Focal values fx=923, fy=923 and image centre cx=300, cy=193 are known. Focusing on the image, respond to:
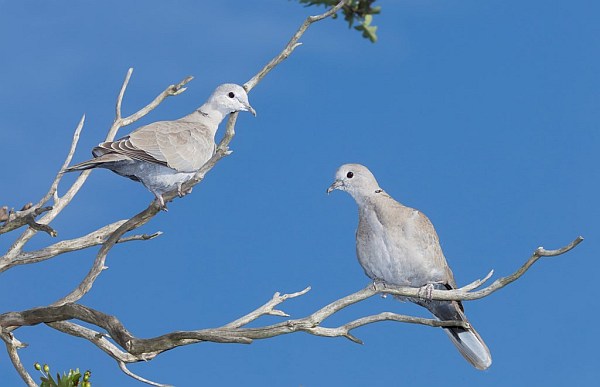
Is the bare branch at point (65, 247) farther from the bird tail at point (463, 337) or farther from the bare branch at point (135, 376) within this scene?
the bird tail at point (463, 337)

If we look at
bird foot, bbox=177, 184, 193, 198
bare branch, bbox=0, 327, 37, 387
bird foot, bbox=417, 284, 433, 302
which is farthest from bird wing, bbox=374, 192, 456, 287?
bare branch, bbox=0, 327, 37, 387

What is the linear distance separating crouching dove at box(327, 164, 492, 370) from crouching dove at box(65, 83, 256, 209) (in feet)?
5.62

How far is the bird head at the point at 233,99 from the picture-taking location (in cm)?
1207

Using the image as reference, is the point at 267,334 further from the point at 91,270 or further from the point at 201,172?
the point at 91,270

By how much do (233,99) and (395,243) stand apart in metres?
3.06

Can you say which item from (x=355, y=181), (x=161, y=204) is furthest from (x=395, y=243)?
(x=161, y=204)

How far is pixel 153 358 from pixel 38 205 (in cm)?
338

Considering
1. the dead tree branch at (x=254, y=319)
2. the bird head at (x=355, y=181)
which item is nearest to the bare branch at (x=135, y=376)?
the dead tree branch at (x=254, y=319)

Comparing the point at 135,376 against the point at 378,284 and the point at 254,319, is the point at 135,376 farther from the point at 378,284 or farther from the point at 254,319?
the point at 378,284

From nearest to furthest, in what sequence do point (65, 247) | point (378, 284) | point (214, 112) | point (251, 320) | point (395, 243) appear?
point (395, 243) → point (378, 284) → point (251, 320) → point (214, 112) → point (65, 247)

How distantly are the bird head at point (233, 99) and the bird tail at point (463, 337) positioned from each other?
11.1ft

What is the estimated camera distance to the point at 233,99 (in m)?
12.1

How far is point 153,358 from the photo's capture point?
10.9 metres

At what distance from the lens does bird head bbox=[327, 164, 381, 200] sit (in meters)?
11.0
